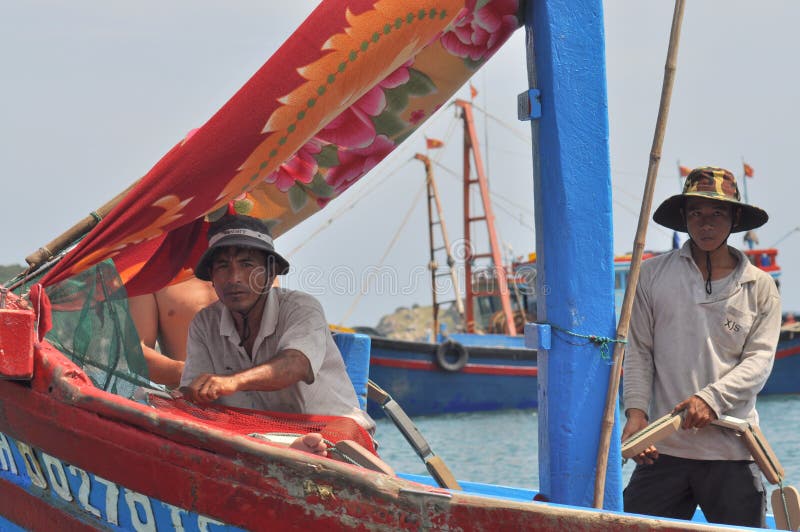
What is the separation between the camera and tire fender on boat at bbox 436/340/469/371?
68.5 feet

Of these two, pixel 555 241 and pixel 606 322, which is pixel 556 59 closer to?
pixel 555 241

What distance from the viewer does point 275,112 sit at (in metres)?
3.02

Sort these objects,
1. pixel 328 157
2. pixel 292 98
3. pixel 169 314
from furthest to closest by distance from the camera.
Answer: pixel 169 314 < pixel 328 157 < pixel 292 98

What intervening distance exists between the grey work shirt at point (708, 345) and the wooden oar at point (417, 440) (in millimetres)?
772

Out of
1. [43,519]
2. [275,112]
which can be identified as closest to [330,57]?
[275,112]

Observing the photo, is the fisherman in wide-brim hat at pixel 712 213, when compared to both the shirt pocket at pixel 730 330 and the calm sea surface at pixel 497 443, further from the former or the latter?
the calm sea surface at pixel 497 443

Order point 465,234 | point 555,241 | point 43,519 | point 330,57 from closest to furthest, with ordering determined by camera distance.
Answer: point 330,57
point 555,241
point 43,519
point 465,234

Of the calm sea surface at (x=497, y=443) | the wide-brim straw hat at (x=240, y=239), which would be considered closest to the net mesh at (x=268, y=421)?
the wide-brim straw hat at (x=240, y=239)

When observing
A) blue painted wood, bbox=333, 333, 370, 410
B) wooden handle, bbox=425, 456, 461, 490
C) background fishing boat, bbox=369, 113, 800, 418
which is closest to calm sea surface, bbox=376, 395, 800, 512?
background fishing boat, bbox=369, 113, 800, 418

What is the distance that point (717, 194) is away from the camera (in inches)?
Answer: 140

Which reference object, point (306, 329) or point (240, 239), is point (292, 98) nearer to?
point (240, 239)

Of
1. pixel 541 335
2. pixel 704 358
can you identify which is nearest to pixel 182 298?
pixel 541 335

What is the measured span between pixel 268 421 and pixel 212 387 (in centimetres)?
23

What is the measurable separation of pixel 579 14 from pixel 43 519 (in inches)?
100.0
